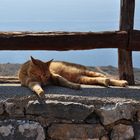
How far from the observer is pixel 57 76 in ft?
19.2

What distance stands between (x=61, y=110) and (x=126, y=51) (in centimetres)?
115

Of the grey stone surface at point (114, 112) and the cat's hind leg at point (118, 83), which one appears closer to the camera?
the grey stone surface at point (114, 112)

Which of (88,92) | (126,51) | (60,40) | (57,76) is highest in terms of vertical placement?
(60,40)

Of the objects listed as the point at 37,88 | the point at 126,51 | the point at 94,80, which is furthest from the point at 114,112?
the point at 126,51

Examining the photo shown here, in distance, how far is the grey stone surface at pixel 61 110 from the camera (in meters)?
5.35

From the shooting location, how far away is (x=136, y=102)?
5430 millimetres

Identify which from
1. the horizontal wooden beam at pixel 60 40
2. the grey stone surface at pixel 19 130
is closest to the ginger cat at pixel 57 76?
the horizontal wooden beam at pixel 60 40

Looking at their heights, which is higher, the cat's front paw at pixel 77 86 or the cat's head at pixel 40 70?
the cat's head at pixel 40 70

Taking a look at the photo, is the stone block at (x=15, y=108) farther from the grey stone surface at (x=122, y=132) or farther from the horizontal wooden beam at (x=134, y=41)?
the horizontal wooden beam at (x=134, y=41)

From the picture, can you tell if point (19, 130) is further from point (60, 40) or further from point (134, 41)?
point (134, 41)

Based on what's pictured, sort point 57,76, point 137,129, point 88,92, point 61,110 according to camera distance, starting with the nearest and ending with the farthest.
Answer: point 61,110 → point 137,129 → point 88,92 → point 57,76

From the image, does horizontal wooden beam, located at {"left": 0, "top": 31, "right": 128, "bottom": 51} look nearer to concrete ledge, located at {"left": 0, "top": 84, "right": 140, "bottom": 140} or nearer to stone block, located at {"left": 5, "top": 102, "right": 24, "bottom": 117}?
concrete ledge, located at {"left": 0, "top": 84, "right": 140, "bottom": 140}

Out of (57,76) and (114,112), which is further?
(57,76)

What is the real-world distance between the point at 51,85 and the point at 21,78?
0.33 m
